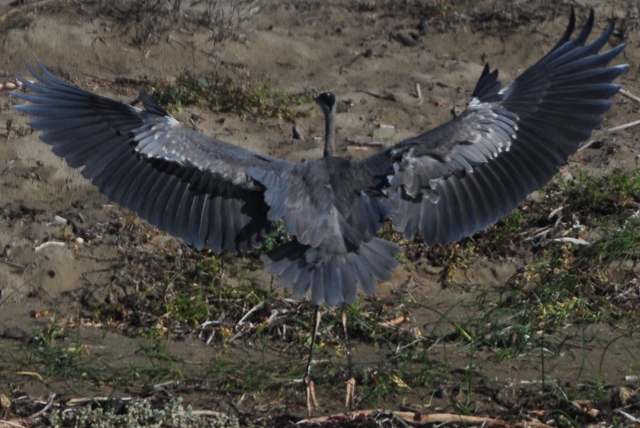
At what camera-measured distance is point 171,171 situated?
6.21 metres

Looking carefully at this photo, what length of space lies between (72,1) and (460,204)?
4.70 meters

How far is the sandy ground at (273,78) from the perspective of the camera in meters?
7.14

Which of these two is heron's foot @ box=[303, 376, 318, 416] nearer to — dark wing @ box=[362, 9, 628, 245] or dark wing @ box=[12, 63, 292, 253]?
dark wing @ box=[12, 63, 292, 253]

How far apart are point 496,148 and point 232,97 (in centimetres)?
291

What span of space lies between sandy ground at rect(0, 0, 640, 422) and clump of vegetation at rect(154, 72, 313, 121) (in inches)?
4.0

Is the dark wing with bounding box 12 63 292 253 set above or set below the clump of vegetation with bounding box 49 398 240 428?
above

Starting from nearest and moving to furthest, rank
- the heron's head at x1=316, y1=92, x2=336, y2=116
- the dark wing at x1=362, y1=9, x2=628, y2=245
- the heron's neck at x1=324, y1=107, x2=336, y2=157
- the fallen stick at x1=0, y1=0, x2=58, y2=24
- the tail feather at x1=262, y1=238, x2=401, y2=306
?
1. the tail feather at x1=262, y1=238, x2=401, y2=306
2. the dark wing at x1=362, y1=9, x2=628, y2=245
3. the heron's neck at x1=324, y1=107, x2=336, y2=157
4. the heron's head at x1=316, y1=92, x2=336, y2=116
5. the fallen stick at x1=0, y1=0, x2=58, y2=24

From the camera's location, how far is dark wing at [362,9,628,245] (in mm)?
6066

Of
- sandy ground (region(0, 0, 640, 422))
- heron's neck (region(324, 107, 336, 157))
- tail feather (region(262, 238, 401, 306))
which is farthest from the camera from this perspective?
sandy ground (region(0, 0, 640, 422))

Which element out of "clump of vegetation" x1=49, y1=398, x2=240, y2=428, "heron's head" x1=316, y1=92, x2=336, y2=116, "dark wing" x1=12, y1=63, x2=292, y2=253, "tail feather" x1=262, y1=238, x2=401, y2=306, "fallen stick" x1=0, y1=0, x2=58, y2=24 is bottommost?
"clump of vegetation" x1=49, y1=398, x2=240, y2=428

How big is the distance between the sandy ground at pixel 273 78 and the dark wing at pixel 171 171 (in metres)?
0.95

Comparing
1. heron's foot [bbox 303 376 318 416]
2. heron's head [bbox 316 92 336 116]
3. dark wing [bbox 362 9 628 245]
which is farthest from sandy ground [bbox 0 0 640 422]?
heron's foot [bbox 303 376 318 416]

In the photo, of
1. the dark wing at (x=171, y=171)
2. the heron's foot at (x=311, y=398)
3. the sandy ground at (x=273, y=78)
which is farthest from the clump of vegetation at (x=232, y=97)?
the heron's foot at (x=311, y=398)

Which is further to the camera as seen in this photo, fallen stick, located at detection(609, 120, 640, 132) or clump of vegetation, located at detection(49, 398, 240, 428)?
fallen stick, located at detection(609, 120, 640, 132)
